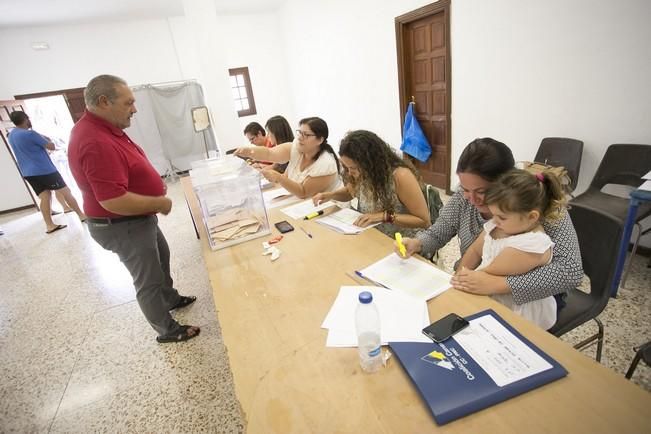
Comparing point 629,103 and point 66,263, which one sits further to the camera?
point 66,263

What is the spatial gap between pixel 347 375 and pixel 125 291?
259 cm

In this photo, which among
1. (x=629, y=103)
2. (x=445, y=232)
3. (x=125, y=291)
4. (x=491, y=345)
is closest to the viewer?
(x=491, y=345)

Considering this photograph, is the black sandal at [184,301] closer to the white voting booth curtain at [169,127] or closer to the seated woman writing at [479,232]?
the seated woman writing at [479,232]

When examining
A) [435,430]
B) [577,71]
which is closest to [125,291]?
[435,430]

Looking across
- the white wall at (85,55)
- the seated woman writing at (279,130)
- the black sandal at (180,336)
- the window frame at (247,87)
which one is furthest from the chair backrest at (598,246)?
the white wall at (85,55)

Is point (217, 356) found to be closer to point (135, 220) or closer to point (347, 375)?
point (135, 220)

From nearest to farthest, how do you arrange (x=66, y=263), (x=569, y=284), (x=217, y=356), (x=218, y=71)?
(x=569, y=284) → (x=217, y=356) → (x=66, y=263) → (x=218, y=71)

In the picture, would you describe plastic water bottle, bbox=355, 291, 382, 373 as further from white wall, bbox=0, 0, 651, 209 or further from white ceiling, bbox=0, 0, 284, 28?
white ceiling, bbox=0, 0, 284, 28

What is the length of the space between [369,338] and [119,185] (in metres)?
1.34

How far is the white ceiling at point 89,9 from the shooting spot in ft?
14.5

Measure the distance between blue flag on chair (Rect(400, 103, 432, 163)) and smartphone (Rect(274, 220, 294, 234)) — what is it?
106 inches

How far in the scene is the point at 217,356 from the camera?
184 centimetres

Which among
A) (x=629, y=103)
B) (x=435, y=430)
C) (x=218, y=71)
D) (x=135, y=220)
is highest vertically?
(x=218, y=71)

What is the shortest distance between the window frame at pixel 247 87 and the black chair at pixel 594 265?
6576 mm
